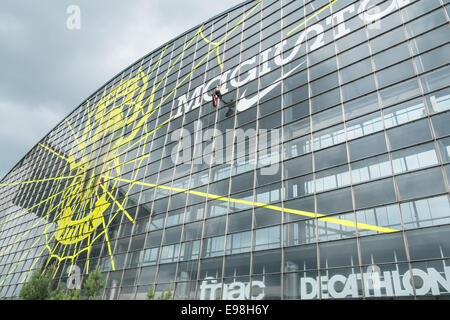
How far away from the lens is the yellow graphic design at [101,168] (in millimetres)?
32188

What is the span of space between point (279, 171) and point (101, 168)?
2401cm

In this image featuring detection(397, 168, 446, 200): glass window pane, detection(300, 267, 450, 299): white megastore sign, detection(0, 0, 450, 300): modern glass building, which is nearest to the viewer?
detection(300, 267, 450, 299): white megastore sign

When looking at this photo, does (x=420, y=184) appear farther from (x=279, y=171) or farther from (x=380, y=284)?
(x=279, y=171)

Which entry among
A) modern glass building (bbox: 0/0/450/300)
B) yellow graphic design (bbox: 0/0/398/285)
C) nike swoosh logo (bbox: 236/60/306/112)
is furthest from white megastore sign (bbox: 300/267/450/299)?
nike swoosh logo (bbox: 236/60/306/112)

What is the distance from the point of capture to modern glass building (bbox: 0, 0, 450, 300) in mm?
16609

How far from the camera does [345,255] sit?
16844 mm

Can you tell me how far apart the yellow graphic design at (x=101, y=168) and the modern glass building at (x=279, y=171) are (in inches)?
9.7

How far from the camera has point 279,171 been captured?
2220cm

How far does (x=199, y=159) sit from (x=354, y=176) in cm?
1329

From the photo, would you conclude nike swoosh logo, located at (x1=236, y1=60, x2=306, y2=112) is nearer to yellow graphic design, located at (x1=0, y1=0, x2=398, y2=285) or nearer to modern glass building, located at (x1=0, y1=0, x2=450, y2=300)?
modern glass building, located at (x1=0, y1=0, x2=450, y2=300)

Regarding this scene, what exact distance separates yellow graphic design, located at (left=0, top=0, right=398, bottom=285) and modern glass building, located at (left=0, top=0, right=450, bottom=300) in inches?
9.7

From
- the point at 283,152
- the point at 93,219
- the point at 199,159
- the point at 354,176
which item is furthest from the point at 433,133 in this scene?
the point at 93,219

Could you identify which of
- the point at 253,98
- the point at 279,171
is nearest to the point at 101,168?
the point at 253,98
